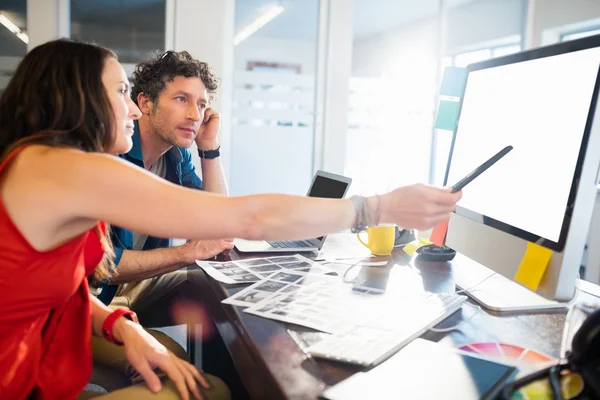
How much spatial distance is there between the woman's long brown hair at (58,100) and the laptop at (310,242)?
0.64 metres

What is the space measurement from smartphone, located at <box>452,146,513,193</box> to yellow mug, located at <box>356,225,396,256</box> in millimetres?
457

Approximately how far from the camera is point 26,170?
0.80 metres

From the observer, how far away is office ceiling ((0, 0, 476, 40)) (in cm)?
378

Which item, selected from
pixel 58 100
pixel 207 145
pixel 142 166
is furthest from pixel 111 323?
pixel 207 145

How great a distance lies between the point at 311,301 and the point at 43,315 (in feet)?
1.54

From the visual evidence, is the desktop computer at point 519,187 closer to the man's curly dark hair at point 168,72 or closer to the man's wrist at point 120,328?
the man's wrist at point 120,328

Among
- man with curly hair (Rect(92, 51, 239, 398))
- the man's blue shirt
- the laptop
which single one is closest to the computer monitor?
the laptop

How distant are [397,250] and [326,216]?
66 cm

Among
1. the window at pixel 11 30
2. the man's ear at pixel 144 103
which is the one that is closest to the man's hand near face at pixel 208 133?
the man's ear at pixel 144 103

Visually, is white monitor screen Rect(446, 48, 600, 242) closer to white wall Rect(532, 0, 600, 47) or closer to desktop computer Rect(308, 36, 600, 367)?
desktop computer Rect(308, 36, 600, 367)

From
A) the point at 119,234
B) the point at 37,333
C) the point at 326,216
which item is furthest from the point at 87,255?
the point at 119,234

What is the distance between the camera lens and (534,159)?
0.94 m

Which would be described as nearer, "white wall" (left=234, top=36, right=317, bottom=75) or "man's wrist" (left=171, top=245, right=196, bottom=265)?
"man's wrist" (left=171, top=245, right=196, bottom=265)

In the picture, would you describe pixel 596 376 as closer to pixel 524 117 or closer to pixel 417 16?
pixel 524 117
